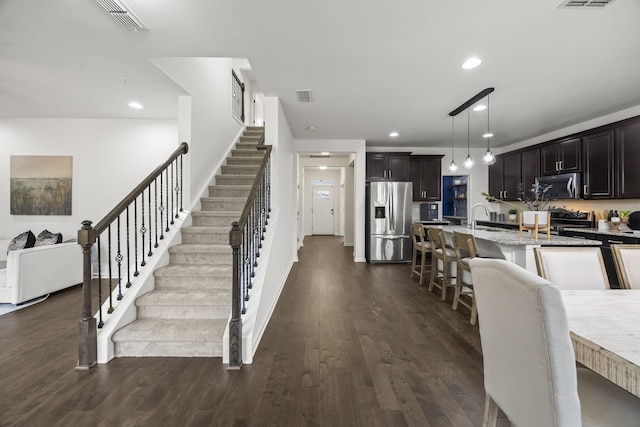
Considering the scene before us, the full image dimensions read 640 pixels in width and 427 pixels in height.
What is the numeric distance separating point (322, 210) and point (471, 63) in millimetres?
8674

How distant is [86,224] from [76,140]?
365cm

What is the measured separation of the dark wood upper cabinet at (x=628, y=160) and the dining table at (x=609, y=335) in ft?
12.4

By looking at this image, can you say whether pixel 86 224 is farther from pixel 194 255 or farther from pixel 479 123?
pixel 479 123

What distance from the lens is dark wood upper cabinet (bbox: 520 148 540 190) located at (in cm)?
551

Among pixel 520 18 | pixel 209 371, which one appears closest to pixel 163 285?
pixel 209 371

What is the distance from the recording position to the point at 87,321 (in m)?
2.12

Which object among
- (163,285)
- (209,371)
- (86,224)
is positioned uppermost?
(86,224)

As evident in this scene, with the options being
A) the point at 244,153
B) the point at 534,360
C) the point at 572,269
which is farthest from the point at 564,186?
the point at 244,153

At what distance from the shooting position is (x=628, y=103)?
3.97 meters

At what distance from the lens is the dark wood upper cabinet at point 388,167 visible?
640 centimetres

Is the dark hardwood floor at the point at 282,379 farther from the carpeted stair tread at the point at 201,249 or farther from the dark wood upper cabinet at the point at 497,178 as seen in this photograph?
the dark wood upper cabinet at the point at 497,178

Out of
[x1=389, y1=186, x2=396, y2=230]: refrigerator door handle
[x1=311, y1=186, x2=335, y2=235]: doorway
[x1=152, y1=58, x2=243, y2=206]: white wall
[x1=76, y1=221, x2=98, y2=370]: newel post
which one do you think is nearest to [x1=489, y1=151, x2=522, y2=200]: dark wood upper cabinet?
[x1=389, y1=186, x2=396, y2=230]: refrigerator door handle

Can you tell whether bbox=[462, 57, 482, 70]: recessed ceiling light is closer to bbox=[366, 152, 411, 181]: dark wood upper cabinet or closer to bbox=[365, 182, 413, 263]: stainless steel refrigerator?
bbox=[365, 182, 413, 263]: stainless steel refrigerator

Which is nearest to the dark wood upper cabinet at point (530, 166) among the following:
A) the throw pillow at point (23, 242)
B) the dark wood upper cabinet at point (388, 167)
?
the dark wood upper cabinet at point (388, 167)
